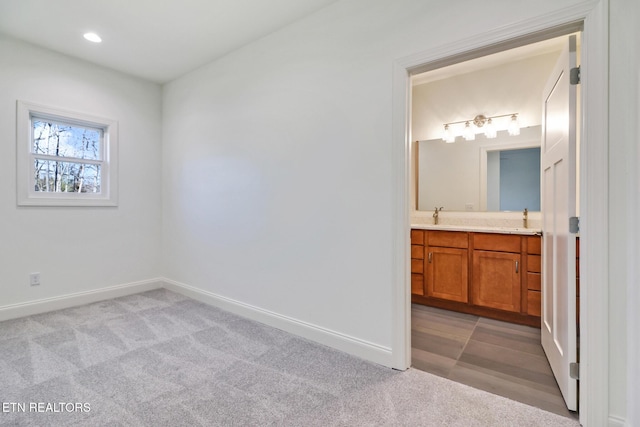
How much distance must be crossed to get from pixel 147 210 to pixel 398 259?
3.42 meters

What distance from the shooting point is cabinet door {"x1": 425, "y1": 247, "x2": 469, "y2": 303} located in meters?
3.24

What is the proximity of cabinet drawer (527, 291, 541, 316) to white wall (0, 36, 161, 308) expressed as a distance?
4.30 meters

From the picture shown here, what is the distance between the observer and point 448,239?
132 inches

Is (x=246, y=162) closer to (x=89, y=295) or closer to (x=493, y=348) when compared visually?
(x=89, y=295)

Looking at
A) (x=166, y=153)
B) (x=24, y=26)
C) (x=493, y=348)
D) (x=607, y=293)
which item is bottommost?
(x=493, y=348)

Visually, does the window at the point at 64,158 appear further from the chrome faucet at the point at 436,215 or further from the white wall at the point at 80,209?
the chrome faucet at the point at 436,215

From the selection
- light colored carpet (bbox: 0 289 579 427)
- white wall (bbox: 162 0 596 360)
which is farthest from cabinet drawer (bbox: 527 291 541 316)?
white wall (bbox: 162 0 596 360)

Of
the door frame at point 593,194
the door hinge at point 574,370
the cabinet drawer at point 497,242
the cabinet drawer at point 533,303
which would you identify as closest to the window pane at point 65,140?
the door frame at point 593,194

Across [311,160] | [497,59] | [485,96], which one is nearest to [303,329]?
[311,160]

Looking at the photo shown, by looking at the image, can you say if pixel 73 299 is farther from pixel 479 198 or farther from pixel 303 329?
pixel 479 198

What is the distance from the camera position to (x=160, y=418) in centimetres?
159

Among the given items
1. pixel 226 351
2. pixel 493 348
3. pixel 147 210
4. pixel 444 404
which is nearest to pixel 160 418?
pixel 226 351

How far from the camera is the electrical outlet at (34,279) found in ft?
10.3

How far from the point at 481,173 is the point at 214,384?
11.3 ft
